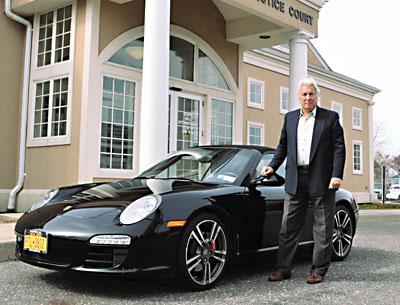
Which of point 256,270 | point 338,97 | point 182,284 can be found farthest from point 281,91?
point 182,284

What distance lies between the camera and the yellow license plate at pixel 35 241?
12.3ft

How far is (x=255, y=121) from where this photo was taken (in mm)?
16797

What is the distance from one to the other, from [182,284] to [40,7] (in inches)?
317

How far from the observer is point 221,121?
1273cm

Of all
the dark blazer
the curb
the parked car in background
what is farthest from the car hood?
the parked car in background

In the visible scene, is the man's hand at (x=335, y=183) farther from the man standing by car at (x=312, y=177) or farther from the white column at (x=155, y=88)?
the white column at (x=155, y=88)

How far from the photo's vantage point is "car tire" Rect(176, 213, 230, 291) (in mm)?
3805

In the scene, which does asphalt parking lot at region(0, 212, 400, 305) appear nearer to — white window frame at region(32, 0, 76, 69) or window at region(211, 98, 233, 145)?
white window frame at region(32, 0, 76, 69)

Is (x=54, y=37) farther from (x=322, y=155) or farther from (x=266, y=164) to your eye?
(x=322, y=155)

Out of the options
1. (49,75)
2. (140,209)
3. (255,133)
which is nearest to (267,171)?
(140,209)

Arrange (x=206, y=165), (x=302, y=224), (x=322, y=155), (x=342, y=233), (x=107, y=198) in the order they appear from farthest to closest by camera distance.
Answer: (x=342, y=233) < (x=206, y=165) < (x=302, y=224) < (x=322, y=155) < (x=107, y=198)

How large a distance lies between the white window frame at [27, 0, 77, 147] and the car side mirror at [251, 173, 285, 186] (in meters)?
5.66

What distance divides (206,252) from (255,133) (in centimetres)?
1303

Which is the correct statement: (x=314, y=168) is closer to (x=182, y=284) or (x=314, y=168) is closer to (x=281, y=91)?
(x=182, y=284)
